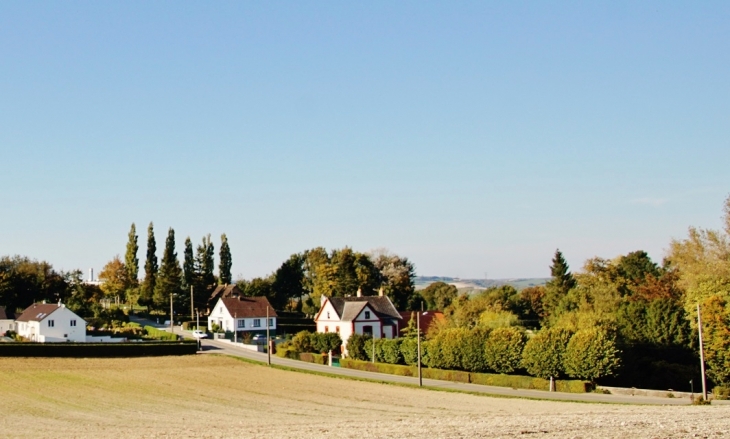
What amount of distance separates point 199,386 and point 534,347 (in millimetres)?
26001

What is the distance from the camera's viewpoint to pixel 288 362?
73.0m

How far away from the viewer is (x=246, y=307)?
98500mm

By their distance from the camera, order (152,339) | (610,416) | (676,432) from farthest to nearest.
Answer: (152,339), (610,416), (676,432)

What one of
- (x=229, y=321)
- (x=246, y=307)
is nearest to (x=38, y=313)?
(x=229, y=321)

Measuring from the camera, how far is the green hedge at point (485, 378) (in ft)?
172

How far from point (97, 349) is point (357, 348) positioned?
26473 mm

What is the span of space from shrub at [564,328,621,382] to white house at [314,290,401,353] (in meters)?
35.7

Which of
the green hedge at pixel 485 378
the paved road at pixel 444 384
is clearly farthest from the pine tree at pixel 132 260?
the green hedge at pixel 485 378

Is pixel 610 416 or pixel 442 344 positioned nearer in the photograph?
pixel 610 416

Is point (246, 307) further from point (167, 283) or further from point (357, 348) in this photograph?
point (357, 348)

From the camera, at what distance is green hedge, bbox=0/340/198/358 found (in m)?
69.3

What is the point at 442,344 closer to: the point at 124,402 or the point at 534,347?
the point at 534,347

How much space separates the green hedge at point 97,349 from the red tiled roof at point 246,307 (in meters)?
19.9

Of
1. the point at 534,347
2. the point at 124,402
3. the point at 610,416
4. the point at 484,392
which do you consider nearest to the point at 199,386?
the point at 124,402
